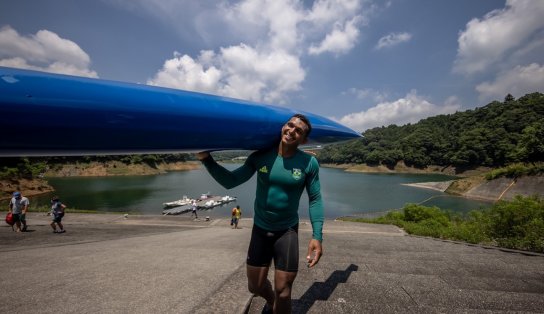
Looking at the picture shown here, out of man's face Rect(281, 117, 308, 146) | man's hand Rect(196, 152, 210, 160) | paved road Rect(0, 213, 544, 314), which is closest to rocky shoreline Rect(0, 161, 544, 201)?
paved road Rect(0, 213, 544, 314)

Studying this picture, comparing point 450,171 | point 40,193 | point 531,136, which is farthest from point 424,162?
point 40,193

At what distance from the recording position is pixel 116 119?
1956 mm

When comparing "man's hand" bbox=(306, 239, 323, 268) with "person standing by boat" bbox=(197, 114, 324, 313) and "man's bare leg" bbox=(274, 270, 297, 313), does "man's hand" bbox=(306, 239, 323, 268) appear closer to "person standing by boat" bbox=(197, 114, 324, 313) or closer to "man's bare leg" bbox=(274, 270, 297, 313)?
"person standing by boat" bbox=(197, 114, 324, 313)

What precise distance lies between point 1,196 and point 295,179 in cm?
4622

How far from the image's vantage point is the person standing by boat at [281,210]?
228cm

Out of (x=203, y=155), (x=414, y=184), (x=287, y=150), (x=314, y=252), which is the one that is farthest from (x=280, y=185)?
(x=414, y=184)

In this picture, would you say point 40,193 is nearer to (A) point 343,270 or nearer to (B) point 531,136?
(A) point 343,270

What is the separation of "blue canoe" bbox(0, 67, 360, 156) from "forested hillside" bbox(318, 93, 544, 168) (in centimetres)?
6106

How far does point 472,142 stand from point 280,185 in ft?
301

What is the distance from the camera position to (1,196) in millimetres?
33875

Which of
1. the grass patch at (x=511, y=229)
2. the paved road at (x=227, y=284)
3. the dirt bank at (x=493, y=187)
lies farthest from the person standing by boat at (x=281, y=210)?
the dirt bank at (x=493, y=187)

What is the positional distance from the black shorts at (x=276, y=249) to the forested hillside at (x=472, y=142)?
61206 millimetres

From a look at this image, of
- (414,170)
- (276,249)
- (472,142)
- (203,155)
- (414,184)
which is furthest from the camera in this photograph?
(414,170)

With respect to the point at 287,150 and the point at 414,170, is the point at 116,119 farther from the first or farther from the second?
the point at 414,170
